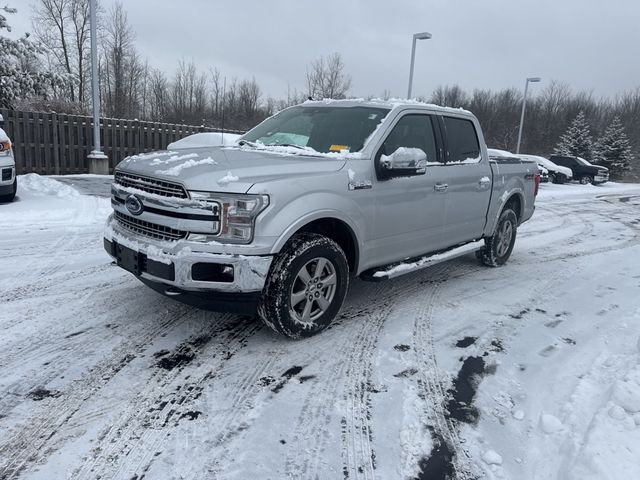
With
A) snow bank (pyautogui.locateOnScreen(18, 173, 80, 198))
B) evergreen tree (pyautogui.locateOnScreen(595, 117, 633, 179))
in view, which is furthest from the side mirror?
evergreen tree (pyautogui.locateOnScreen(595, 117, 633, 179))

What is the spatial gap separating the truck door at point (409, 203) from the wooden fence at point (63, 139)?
1231 cm

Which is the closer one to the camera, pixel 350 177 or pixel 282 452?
pixel 282 452

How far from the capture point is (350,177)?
3979 mm

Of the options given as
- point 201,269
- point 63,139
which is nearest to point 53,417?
point 201,269

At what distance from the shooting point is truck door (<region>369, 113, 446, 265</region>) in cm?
433

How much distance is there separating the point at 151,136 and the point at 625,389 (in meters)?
15.9

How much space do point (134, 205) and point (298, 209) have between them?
1.26 meters

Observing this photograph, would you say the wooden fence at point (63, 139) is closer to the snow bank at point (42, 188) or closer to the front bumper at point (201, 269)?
the snow bank at point (42, 188)

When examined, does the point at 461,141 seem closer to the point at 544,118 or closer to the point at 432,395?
the point at 432,395

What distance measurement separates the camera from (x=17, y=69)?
16172 mm

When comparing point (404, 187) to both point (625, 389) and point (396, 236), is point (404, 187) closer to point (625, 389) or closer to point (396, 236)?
point (396, 236)

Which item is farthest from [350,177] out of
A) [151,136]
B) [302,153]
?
[151,136]

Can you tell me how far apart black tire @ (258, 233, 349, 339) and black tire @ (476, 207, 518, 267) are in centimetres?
323

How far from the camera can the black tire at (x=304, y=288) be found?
3.58 meters
